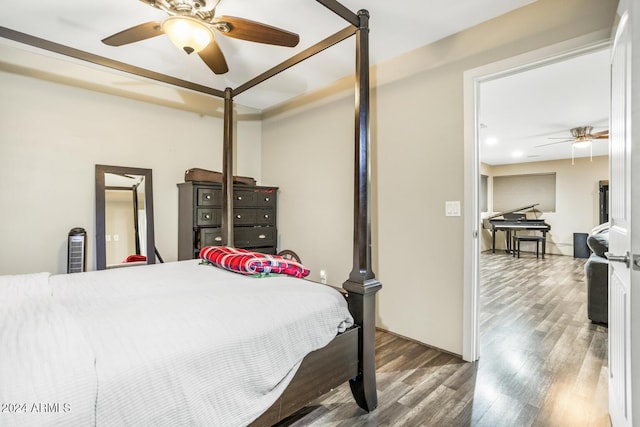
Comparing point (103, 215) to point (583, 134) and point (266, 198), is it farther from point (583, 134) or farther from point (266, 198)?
point (583, 134)

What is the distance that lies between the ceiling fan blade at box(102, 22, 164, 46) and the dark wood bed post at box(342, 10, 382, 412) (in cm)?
119

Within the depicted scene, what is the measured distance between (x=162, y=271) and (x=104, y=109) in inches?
82.7

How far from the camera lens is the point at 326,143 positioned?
11.3 ft

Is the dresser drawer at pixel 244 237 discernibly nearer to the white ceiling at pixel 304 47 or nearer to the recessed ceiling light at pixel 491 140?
the white ceiling at pixel 304 47

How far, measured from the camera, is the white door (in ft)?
3.53

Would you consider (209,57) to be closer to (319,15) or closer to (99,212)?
(319,15)

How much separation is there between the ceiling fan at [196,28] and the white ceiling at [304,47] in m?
0.32

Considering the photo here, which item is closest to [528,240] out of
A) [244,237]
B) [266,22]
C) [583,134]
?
[583,134]

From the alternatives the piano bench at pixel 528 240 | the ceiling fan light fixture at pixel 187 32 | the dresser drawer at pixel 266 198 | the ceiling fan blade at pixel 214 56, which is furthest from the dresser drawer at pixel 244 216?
the piano bench at pixel 528 240

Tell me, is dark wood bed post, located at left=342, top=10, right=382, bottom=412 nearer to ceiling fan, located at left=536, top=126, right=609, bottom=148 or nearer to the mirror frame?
the mirror frame

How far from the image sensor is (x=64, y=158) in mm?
2891

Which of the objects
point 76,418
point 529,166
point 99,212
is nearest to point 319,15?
point 76,418

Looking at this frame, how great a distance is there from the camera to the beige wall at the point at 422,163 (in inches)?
83.7

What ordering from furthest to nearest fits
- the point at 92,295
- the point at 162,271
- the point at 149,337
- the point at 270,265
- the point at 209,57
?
1. the point at 209,57
2. the point at 162,271
3. the point at 270,265
4. the point at 92,295
5. the point at 149,337
